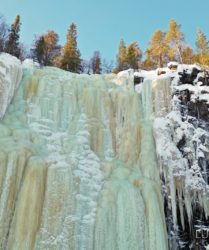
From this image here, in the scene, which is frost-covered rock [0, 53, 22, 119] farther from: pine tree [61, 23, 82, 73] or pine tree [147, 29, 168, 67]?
pine tree [147, 29, 168, 67]

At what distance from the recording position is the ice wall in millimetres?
9398

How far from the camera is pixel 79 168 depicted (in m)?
11.0

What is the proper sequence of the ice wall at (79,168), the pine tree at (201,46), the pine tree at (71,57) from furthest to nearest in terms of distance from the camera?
the pine tree at (71,57)
the pine tree at (201,46)
the ice wall at (79,168)

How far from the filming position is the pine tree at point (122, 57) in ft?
84.9

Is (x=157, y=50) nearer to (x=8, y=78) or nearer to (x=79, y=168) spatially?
(x=8, y=78)

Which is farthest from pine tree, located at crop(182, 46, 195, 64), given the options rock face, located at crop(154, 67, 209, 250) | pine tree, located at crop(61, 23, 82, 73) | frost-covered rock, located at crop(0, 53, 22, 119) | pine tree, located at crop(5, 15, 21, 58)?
frost-covered rock, located at crop(0, 53, 22, 119)

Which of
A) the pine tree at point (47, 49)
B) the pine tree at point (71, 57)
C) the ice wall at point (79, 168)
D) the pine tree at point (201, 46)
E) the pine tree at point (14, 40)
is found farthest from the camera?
the pine tree at point (47, 49)

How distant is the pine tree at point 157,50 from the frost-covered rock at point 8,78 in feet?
47.4

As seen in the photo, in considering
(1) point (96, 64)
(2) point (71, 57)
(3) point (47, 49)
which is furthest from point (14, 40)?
(1) point (96, 64)

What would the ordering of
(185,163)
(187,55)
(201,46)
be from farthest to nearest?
(187,55)
(201,46)
(185,163)

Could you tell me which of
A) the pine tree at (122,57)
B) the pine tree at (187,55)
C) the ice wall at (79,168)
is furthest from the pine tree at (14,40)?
the pine tree at (187,55)

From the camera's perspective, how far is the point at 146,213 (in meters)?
10.4

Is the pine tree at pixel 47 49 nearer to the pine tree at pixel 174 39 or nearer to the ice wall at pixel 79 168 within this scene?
the pine tree at pixel 174 39

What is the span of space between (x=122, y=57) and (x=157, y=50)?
8.84 ft
